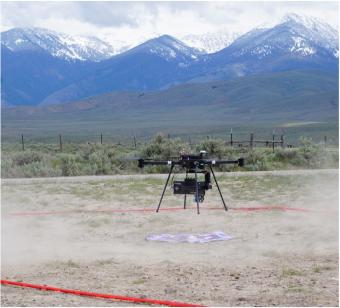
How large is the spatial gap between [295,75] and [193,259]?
489ft

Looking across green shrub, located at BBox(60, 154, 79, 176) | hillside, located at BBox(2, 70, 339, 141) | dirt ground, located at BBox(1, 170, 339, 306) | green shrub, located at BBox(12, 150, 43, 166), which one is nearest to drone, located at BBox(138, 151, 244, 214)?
dirt ground, located at BBox(1, 170, 339, 306)

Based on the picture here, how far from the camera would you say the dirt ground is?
24.1 feet

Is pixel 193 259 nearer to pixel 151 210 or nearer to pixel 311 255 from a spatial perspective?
pixel 311 255

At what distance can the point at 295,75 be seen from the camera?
153625 millimetres

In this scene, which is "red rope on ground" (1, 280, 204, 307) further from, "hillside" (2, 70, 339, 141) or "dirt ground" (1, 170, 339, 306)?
"hillside" (2, 70, 339, 141)

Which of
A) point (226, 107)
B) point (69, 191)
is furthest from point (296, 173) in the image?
point (226, 107)

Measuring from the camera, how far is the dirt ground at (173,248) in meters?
7.34

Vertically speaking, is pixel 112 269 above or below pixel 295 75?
below

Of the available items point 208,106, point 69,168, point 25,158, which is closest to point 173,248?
point 69,168

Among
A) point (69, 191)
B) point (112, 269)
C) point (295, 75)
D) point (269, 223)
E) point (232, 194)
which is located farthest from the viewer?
point (295, 75)

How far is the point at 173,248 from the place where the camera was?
9734 mm

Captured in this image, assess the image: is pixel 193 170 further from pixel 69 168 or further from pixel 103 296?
pixel 69 168

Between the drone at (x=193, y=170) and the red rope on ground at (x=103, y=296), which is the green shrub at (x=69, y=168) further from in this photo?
the red rope on ground at (x=103, y=296)

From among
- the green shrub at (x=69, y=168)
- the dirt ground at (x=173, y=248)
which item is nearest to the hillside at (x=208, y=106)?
the green shrub at (x=69, y=168)
